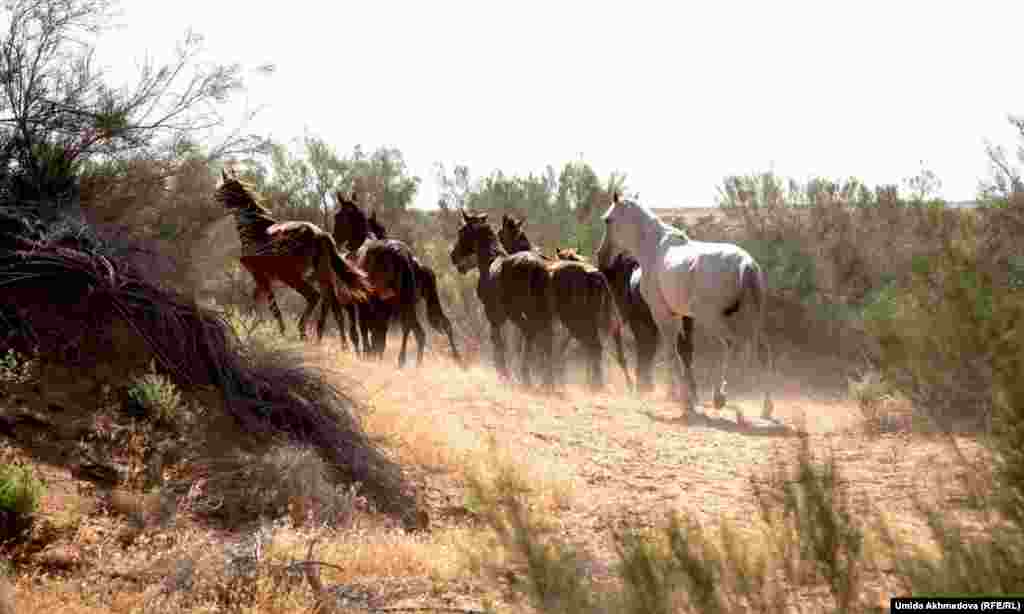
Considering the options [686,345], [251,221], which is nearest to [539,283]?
[686,345]

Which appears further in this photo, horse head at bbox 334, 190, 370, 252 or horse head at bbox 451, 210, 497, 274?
horse head at bbox 451, 210, 497, 274

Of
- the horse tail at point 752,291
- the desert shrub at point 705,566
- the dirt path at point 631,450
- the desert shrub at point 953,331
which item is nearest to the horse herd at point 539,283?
the horse tail at point 752,291

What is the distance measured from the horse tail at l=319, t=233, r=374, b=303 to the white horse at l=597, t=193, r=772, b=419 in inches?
174

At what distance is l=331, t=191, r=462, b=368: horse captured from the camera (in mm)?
16484

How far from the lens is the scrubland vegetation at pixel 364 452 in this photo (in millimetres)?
4145

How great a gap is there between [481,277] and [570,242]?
Answer: 8443 millimetres

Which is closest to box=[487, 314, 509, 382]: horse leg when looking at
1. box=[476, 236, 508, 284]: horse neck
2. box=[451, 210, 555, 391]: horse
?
box=[451, 210, 555, 391]: horse

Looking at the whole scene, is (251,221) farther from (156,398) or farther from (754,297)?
(754,297)

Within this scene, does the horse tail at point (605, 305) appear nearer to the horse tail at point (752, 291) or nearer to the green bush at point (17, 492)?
the horse tail at point (752, 291)

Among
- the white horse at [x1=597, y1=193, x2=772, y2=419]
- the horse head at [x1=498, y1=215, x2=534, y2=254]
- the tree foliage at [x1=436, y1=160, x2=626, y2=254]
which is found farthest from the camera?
the tree foliage at [x1=436, y1=160, x2=626, y2=254]

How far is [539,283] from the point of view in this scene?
667 inches

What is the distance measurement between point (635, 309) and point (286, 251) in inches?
273

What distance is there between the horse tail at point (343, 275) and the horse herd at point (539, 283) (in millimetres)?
17

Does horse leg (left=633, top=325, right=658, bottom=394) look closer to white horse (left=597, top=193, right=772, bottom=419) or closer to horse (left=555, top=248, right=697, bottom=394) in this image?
horse (left=555, top=248, right=697, bottom=394)
